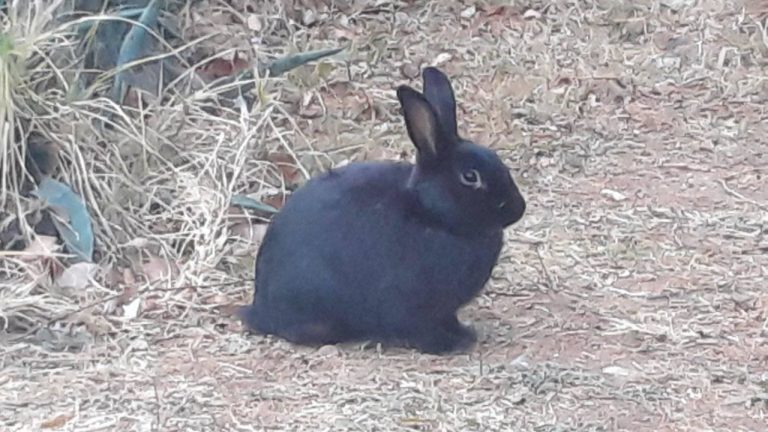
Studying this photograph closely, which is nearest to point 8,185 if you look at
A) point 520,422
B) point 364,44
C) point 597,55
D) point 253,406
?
point 253,406

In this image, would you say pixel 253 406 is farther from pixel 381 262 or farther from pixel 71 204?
pixel 71 204

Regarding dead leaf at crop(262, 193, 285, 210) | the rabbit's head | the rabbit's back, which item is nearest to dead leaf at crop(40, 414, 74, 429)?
the rabbit's back

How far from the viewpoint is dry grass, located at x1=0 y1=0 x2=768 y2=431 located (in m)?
3.52

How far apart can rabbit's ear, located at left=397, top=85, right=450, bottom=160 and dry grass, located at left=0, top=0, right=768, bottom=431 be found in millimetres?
524

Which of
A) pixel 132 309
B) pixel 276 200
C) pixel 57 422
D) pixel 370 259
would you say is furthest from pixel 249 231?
pixel 57 422

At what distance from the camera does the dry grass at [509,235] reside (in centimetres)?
352

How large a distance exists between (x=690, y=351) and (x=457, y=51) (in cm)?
289

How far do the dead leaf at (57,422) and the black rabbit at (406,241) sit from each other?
0.64 metres

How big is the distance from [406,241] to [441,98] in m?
0.37

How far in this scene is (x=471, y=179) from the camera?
3.64m

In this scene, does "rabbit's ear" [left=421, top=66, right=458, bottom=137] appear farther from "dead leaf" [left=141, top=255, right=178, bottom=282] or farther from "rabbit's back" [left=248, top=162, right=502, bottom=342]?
"dead leaf" [left=141, top=255, right=178, bottom=282]

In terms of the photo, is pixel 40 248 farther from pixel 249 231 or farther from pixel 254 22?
pixel 254 22

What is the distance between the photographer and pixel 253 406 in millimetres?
3492

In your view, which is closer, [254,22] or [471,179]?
[471,179]
